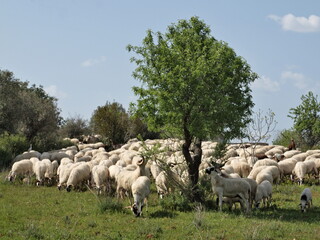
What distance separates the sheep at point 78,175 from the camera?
67.5ft

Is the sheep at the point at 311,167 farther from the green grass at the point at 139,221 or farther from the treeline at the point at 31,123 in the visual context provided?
the treeline at the point at 31,123

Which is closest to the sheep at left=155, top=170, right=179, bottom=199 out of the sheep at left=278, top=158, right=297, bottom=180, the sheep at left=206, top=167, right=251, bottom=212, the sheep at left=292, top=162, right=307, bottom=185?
the sheep at left=206, top=167, right=251, bottom=212

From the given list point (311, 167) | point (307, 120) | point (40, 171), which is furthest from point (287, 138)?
point (40, 171)

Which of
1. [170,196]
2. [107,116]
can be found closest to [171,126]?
A: [170,196]

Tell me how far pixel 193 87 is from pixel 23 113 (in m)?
27.5

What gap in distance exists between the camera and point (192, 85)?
15.6 metres

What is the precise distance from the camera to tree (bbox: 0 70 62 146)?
38250mm

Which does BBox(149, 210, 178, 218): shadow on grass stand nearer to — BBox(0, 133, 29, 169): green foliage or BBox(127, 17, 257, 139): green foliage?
BBox(127, 17, 257, 139): green foliage

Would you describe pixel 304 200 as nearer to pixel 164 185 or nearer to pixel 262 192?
pixel 262 192

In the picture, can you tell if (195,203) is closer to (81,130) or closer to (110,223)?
(110,223)

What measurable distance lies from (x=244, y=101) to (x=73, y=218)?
25.7 ft

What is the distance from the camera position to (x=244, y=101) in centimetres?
1761

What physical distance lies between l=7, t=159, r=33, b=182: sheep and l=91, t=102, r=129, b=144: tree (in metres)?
23.7

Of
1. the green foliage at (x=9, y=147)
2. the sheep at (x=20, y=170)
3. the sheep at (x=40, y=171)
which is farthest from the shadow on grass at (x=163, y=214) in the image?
the green foliage at (x=9, y=147)
